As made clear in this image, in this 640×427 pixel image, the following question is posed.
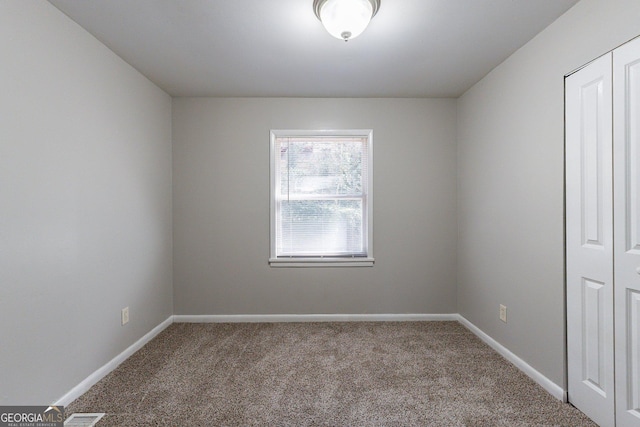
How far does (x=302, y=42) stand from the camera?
7.63 feet

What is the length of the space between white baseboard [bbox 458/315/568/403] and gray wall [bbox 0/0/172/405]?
3142 millimetres

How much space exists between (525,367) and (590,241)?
44.0 inches

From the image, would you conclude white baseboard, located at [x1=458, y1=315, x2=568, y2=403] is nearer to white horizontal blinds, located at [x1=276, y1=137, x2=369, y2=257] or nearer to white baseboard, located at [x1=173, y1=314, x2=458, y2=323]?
white baseboard, located at [x1=173, y1=314, x2=458, y2=323]

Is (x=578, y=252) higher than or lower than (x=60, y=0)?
lower

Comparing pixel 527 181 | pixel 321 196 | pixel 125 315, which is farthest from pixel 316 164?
pixel 125 315

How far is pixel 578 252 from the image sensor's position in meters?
1.93

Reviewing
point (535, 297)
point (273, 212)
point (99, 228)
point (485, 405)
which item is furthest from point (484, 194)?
point (99, 228)

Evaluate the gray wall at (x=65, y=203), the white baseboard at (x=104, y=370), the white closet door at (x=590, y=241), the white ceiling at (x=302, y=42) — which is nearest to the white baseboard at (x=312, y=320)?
the white baseboard at (x=104, y=370)

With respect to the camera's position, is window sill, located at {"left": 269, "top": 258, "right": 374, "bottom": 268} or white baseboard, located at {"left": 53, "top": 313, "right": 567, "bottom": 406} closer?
white baseboard, located at {"left": 53, "top": 313, "right": 567, "bottom": 406}

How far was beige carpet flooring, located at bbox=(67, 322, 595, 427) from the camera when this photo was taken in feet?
6.19

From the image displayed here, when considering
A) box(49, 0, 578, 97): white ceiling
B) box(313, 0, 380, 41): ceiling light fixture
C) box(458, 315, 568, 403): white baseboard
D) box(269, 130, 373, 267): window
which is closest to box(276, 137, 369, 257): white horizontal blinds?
box(269, 130, 373, 267): window

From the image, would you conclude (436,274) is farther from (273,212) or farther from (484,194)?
(273,212)

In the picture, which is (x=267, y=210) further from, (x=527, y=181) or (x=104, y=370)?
(x=527, y=181)

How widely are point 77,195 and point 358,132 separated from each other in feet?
8.49
